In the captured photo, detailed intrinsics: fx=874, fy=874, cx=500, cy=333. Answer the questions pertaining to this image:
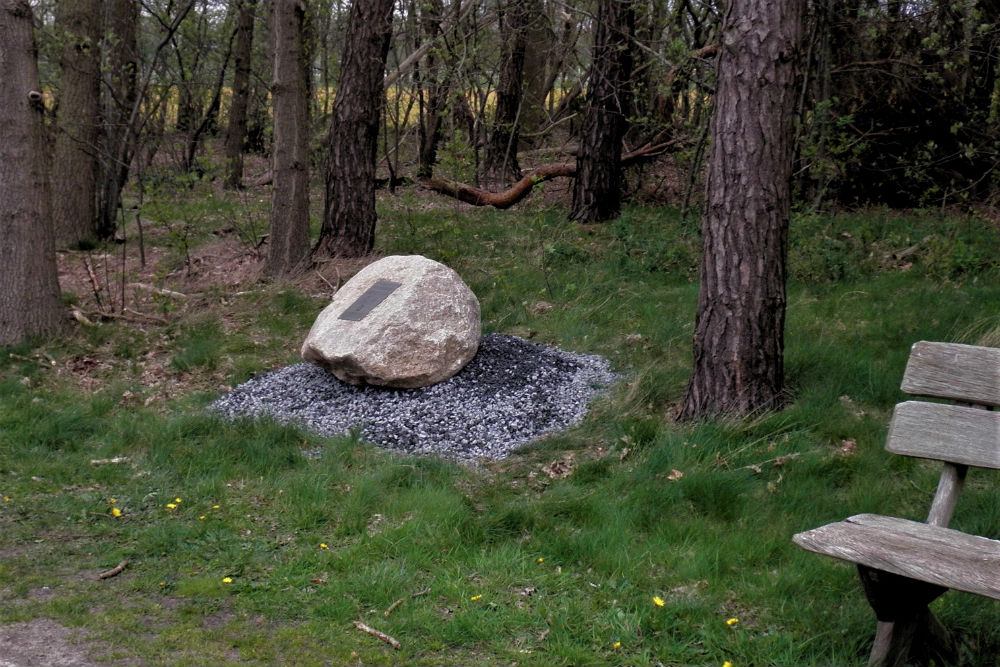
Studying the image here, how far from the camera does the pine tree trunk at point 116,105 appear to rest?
12344 mm

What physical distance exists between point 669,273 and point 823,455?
14.9ft

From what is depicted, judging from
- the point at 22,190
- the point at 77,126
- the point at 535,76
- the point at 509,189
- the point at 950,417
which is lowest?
the point at 950,417

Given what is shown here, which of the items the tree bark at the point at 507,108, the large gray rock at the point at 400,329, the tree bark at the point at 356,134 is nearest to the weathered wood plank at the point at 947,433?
the large gray rock at the point at 400,329

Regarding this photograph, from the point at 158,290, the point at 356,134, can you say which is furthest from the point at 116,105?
the point at 356,134

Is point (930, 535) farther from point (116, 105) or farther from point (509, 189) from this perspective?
point (116, 105)

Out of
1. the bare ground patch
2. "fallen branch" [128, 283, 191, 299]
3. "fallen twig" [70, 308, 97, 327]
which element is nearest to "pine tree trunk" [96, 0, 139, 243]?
"fallen branch" [128, 283, 191, 299]

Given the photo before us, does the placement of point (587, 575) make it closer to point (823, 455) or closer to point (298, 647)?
point (298, 647)

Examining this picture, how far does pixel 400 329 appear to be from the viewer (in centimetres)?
701

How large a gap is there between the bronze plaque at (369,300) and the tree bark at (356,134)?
10.3 feet

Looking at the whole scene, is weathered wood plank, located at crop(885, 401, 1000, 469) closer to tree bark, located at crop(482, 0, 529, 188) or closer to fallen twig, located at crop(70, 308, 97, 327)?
fallen twig, located at crop(70, 308, 97, 327)

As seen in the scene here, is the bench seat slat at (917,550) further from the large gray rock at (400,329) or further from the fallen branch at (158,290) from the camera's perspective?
the fallen branch at (158,290)

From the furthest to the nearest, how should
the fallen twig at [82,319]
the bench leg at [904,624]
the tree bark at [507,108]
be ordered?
the tree bark at [507,108] → the fallen twig at [82,319] → the bench leg at [904,624]

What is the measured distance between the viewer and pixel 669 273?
979 cm

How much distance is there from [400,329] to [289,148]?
13.5 ft
